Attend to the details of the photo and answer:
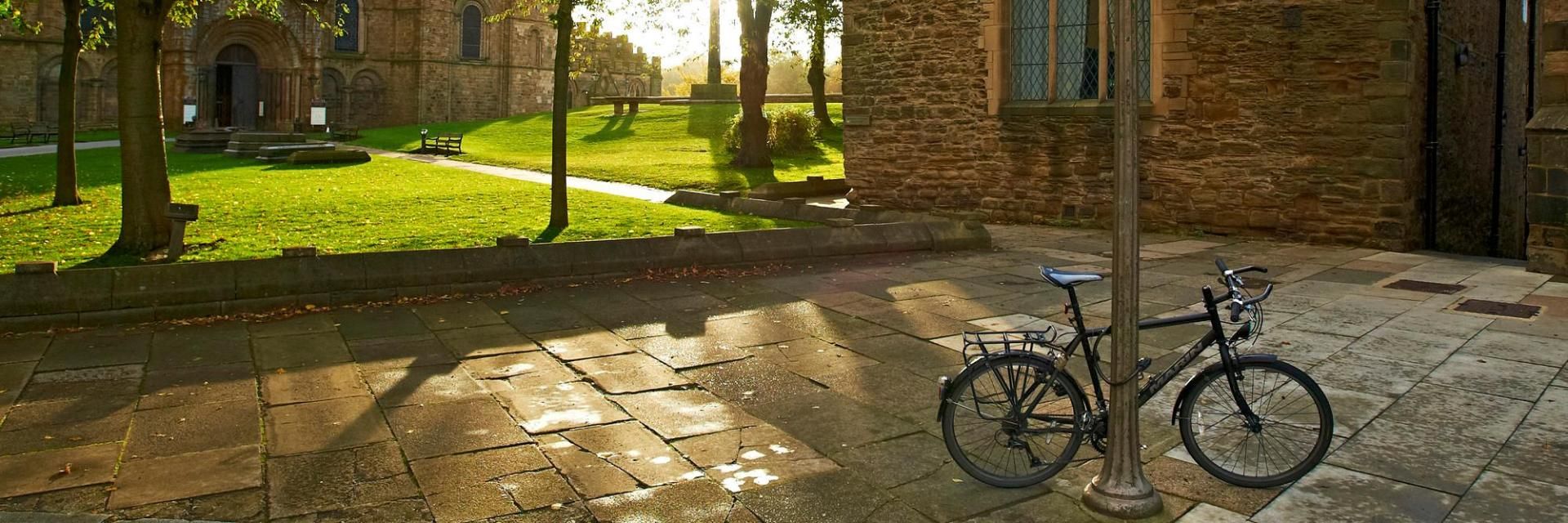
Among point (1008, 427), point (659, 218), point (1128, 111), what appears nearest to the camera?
point (1128, 111)

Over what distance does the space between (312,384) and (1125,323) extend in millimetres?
4720

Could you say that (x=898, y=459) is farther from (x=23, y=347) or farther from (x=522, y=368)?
(x=23, y=347)

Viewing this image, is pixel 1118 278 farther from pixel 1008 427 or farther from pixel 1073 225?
pixel 1073 225

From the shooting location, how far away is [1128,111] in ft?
14.7

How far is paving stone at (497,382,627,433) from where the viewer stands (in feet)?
19.1

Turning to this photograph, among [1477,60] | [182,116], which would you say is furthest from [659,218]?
[182,116]

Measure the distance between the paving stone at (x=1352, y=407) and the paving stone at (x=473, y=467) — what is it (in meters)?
3.96

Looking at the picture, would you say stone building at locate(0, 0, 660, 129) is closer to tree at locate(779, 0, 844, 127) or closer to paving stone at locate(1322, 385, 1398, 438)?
tree at locate(779, 0, 844, 127)

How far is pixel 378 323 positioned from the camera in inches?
333

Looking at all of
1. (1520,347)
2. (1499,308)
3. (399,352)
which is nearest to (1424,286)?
(1499,308)

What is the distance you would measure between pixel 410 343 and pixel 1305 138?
443 inches

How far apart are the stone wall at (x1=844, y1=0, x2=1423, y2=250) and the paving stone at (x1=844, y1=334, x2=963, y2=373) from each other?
8.32 metres

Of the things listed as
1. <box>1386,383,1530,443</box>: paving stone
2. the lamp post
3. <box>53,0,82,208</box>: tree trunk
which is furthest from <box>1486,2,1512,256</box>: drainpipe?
<box>53,0,82,208</box>: tree trunk

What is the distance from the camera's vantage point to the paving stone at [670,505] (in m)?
4.51
